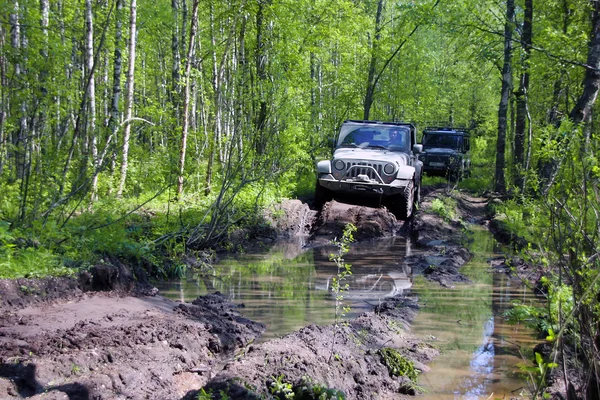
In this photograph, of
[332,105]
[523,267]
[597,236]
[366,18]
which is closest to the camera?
[597,236]

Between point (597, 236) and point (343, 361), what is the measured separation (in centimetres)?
207

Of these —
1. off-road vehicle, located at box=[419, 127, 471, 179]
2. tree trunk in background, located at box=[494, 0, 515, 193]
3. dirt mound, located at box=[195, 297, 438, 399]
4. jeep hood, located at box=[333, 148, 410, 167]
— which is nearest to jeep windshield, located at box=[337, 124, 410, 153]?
jeep hood, located at box=[333, 148, 410, 167]

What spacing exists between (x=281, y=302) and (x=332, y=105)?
67.9ft

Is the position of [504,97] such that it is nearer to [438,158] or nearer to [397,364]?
[438,158]

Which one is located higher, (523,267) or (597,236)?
(597,236)

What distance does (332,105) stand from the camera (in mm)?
27234

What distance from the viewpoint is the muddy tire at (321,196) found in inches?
567

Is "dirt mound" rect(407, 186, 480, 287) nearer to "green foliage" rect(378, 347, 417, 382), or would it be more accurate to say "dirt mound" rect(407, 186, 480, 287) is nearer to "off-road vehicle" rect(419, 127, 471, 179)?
"green foliage" rect(378, 347, 417, 382)

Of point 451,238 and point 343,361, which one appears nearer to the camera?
point 343,361

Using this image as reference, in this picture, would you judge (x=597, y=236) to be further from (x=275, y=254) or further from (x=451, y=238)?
(x=451, y=238)

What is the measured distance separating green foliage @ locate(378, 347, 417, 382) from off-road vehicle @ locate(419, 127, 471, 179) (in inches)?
773

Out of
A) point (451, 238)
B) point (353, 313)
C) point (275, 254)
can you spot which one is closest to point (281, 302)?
point (353, 313)

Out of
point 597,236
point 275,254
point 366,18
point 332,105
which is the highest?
point 366,18

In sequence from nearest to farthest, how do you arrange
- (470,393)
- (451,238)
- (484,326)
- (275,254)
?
1. (470,393)
2. (484,326)
3. (275,254)
4. (451,238)
